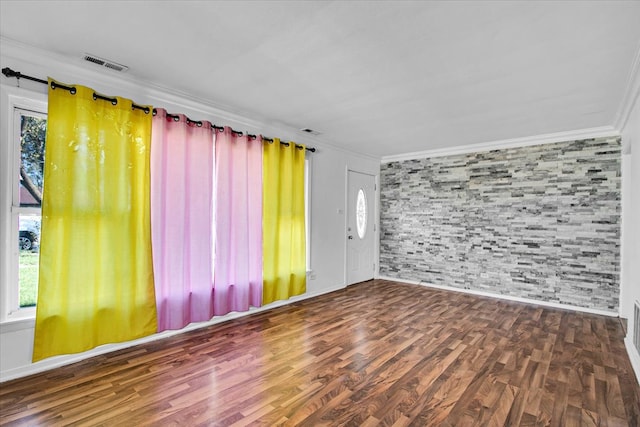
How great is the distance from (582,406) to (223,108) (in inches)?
162

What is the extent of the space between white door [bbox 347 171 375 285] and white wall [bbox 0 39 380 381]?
0.22 metres

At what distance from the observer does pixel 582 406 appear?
6.73 ft

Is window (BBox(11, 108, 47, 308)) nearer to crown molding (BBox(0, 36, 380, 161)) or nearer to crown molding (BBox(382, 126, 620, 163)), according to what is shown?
crown molding (BBox(0, 36, 380, 161))

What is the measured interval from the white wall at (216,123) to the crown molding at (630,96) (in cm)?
350

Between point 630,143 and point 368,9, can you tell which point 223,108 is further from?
point 630,143

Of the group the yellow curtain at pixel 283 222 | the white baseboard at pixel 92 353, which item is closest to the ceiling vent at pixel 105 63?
the yellow curtain at pixel 283 222

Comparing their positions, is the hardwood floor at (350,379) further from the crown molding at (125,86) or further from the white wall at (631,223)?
the crown molding at (125,86)

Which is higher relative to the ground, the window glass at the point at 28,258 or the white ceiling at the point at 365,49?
the white ceiling at the point at 365,49

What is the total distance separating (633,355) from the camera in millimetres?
2656

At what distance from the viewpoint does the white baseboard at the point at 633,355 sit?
7.99 ft

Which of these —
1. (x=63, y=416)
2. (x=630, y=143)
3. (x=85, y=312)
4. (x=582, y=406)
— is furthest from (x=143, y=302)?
(x=630, y=143)

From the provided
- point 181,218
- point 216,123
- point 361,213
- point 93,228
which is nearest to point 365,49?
point 216,123

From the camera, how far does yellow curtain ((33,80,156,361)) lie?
238 cm

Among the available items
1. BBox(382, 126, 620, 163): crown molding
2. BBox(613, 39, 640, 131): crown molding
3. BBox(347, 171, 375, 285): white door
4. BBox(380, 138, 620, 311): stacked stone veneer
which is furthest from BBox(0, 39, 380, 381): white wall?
BBox(613, 39, 640, 131): crown molding
